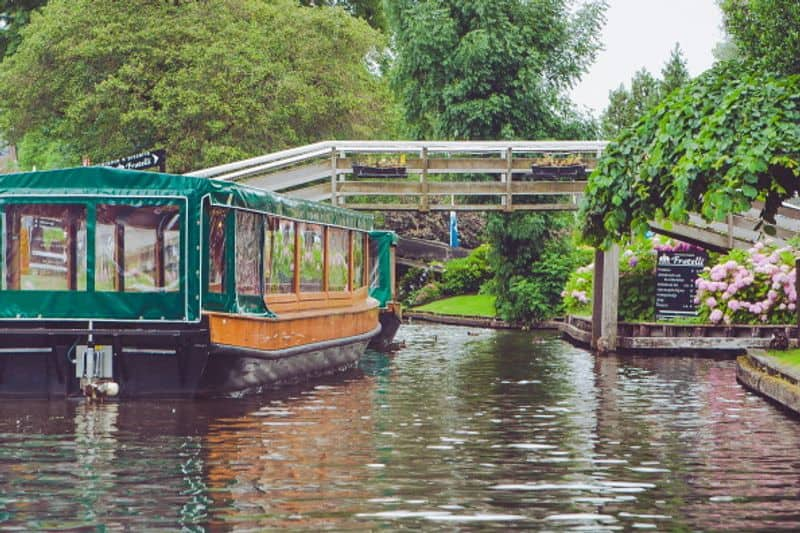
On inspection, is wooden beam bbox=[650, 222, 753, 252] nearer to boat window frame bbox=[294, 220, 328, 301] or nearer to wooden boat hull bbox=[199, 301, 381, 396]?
wooden boat hull bbox=[199, 301, 381, 396]

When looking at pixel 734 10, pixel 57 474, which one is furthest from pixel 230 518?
pixel 734 10

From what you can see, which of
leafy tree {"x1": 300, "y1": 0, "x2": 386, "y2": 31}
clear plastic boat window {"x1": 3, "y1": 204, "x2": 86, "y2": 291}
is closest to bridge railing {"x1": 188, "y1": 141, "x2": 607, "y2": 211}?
clear plastic boat window {"x1": 3, "y1": 204, "x2": 86, "y2": 291}

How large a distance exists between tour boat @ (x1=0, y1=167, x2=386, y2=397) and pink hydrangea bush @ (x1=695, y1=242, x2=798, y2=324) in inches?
526

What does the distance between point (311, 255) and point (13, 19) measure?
36.6m

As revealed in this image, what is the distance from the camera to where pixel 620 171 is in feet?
69.8

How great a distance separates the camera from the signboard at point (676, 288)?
32.4 m

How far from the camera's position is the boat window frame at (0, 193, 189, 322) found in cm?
1878

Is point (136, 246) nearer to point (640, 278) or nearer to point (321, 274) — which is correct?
point (321, 274)

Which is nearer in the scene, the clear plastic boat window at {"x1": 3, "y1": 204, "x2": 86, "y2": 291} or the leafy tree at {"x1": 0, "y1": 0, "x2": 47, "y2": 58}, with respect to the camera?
the clear plastic boat window at {"x1": 3, "y1": 204, "x2": 86, "y2": 291}

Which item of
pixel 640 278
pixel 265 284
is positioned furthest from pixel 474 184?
pixel 265 284

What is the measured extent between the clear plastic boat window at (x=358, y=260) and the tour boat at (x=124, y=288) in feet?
25.2

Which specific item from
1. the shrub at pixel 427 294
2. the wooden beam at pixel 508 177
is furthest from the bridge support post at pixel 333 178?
the shrub at pixel 427 294

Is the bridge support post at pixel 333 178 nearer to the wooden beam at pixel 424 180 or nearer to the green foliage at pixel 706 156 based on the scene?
the wooden beam at pixel 424 180

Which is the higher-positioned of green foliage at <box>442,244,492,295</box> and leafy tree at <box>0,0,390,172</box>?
leafy tree at <box>0,0,390,172</box>
